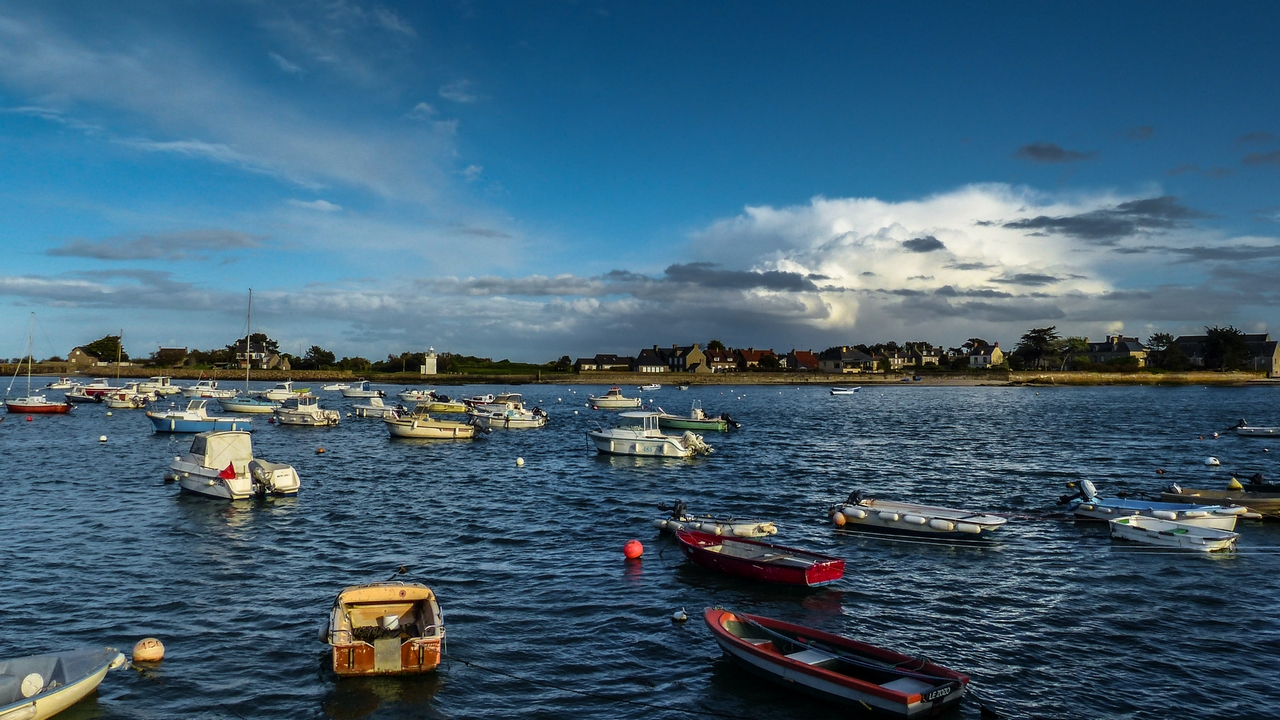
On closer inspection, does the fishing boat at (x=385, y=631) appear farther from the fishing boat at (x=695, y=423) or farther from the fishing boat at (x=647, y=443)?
the fishing boat at (x=695, y=423)

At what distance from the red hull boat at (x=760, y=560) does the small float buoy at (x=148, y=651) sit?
13.8 meters

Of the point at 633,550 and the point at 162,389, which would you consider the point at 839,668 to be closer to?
the point at 633,550

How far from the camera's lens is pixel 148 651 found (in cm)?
1628

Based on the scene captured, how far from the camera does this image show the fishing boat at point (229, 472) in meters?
34.2

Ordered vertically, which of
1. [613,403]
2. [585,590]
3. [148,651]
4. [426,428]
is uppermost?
[613,403]

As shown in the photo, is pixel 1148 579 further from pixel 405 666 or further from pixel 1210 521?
pixel 405 666

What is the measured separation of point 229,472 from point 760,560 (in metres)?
24.4

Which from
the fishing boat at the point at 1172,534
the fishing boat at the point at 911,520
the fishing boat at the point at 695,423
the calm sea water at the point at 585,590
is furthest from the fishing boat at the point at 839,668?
the fishing boat at the point at 695,423

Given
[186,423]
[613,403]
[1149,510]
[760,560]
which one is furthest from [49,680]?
[613,403]

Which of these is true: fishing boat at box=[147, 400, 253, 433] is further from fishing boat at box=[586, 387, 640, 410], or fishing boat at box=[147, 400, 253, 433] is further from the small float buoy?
the small float buoy

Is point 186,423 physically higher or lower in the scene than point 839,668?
higher

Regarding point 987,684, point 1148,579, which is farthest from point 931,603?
point 1148,579

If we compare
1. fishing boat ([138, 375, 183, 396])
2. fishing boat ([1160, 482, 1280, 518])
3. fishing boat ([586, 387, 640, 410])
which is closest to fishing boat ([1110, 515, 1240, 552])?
fishing boat ([1160, 482, 1280, 518])

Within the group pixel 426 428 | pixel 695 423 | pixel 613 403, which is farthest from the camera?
pixel 613 403
